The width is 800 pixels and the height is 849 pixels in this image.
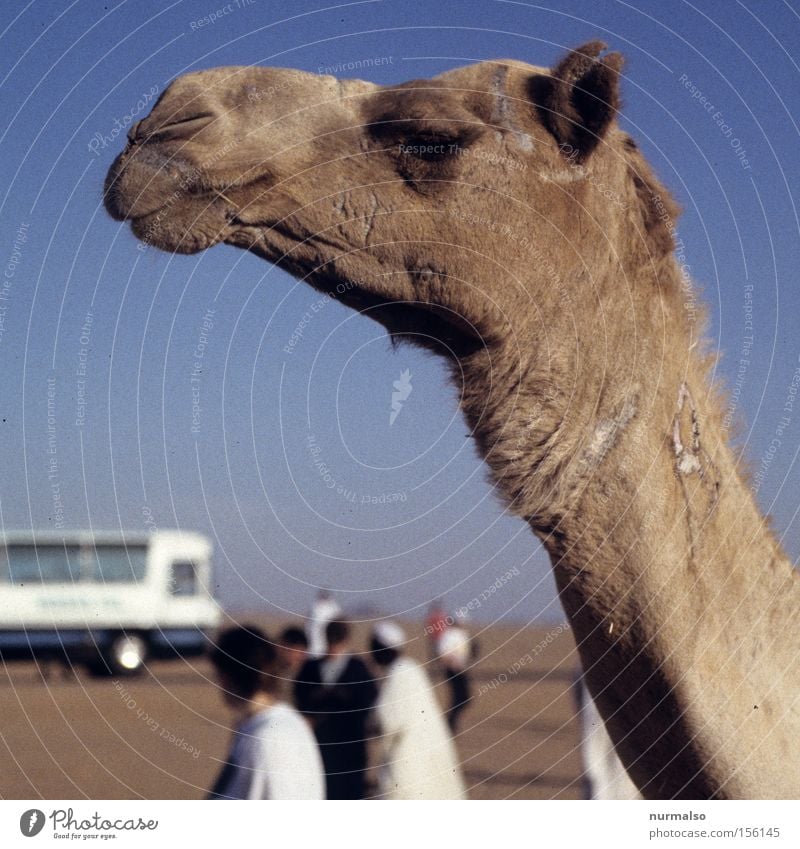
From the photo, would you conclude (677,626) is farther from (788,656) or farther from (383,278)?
(383,278)

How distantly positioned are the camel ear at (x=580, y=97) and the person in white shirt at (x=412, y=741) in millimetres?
3139

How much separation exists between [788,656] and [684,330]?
113 cm

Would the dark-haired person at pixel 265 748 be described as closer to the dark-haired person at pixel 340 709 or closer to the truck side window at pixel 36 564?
the dark-haired person at pixel 340 709

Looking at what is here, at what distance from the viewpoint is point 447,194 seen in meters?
3.89

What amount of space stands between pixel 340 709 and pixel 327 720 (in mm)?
164

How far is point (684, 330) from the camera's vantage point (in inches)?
153

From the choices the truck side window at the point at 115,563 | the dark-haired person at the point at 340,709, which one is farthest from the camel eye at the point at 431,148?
the truck side window at the point at 115,563

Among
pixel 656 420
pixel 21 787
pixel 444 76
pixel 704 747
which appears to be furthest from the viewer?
pixel 21 787

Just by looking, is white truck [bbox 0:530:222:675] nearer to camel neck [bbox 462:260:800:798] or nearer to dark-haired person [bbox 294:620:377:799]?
dark-haired person [bbox 294:620:377:799]

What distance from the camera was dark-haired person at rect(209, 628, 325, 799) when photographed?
414 centimetres

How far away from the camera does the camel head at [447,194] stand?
3.82 meters

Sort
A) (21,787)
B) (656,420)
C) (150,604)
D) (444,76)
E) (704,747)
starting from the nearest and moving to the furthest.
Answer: (704,747), (656,420), (444,76), (21,787), (150,604)

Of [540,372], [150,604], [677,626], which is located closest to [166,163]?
[540,372]

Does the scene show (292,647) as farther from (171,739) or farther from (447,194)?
(447,194)
